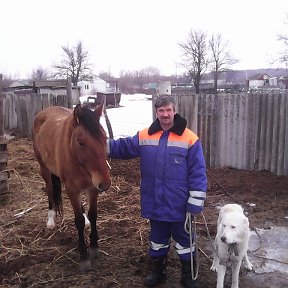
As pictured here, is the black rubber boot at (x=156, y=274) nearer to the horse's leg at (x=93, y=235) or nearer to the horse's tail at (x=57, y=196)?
the horse's leg at (x=93, y=235)

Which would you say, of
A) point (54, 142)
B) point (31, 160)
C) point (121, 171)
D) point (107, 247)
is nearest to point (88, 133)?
point (54, 142)

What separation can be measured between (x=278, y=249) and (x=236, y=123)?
338 centimetres

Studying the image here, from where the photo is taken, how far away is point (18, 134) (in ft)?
42.9

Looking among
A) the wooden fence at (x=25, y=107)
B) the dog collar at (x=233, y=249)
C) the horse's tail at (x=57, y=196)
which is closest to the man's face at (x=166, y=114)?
the dog collar at (x=233, y=249)

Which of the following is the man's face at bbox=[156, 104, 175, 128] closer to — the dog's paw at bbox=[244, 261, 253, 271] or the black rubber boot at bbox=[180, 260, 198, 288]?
the black rubber boot at bbox=[180, 260, 198, 288]

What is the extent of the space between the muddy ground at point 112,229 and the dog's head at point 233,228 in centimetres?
68

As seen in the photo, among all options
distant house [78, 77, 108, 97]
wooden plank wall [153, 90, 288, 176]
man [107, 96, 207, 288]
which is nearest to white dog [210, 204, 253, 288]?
man [107, 96, 207, 288]

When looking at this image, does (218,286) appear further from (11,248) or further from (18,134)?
(18,134)

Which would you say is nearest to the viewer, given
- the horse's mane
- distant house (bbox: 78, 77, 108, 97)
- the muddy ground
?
the horse's mane

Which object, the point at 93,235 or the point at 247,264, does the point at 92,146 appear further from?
the point at 247,264

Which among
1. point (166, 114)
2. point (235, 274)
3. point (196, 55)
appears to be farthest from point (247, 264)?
point (196, 55)

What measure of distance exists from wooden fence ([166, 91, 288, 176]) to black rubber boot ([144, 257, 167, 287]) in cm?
379

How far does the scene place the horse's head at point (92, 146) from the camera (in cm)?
305

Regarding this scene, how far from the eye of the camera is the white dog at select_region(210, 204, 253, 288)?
2.83 meters
